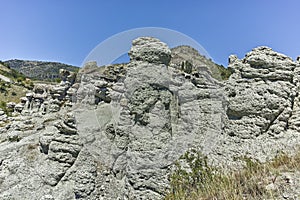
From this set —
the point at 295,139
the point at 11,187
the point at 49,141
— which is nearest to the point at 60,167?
the point at 49,141

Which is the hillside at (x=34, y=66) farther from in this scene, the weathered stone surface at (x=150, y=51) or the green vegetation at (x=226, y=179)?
the green vegetation at (x=226, y=179)

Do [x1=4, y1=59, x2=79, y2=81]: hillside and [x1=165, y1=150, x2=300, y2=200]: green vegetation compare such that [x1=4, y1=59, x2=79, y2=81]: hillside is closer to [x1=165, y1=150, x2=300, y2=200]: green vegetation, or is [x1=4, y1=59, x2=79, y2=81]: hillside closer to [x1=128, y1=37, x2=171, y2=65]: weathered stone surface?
[x1=128, y1=37, x2=171, y2=65]: weathered stone surface

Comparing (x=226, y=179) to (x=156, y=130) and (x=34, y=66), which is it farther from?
(x=34, y=66)

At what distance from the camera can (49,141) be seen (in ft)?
23.1

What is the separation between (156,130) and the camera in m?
5.48

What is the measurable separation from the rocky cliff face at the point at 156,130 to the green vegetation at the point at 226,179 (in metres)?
0.30

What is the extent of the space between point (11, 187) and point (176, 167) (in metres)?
4.59

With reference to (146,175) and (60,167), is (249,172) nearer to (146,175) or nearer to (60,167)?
(146,175)

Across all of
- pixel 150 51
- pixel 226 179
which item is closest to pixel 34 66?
pixel 150 51

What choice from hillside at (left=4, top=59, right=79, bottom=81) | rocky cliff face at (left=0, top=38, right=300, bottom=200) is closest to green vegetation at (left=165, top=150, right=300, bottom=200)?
rocky cliff face at (left=0, top=38, right=300, bottom=200)

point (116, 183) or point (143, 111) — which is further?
point (116, 183)

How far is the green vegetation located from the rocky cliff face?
0.30m

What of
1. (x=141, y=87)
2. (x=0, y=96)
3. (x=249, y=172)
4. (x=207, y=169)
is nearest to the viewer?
(x=249, y=172)

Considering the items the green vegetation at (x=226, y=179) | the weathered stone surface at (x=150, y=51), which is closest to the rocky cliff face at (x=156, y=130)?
the weathered stone surface at (x=150, y=51)
